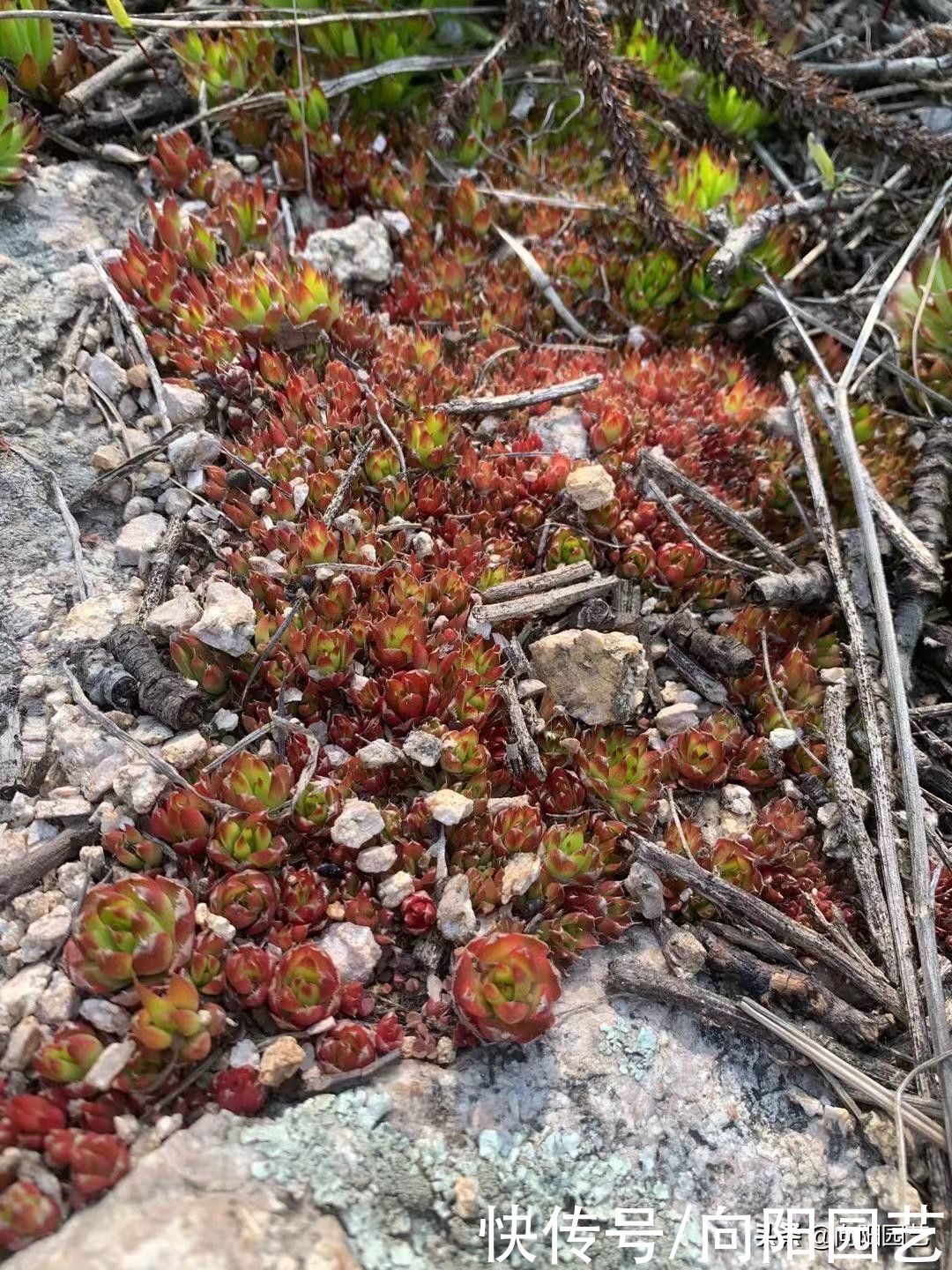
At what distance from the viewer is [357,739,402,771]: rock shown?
289cm

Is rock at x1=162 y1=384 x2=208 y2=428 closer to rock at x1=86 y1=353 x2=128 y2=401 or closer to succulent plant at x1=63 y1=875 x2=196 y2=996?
rock at x1=86 y1=353 x2=128 y2=401

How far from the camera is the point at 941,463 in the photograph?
3771 mm

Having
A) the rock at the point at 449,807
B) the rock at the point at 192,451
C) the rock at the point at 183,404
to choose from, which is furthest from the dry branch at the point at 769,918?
the rock at the point at 183,404

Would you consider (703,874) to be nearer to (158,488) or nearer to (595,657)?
(595,657)

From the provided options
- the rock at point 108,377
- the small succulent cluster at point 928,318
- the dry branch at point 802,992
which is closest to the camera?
the dry branch at point 802,992

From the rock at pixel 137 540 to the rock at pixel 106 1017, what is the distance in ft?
4.84

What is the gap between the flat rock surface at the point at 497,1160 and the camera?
2.08m

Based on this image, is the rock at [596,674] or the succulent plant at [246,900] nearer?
the succulent plant at [246,900]

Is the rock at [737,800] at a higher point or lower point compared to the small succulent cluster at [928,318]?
lower

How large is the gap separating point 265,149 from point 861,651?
351cm

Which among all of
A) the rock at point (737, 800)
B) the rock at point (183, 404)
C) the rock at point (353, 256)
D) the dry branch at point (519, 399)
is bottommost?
the rock at point (737, 800)

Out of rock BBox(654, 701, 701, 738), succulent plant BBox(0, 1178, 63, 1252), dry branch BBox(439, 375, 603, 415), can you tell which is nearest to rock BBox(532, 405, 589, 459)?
dry branch BBox(439, 375, 603, 415)

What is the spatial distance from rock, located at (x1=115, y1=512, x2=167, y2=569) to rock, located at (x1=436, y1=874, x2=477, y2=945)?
5.13 ft

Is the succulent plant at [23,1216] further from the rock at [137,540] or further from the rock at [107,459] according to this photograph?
the rock at [107,459]
